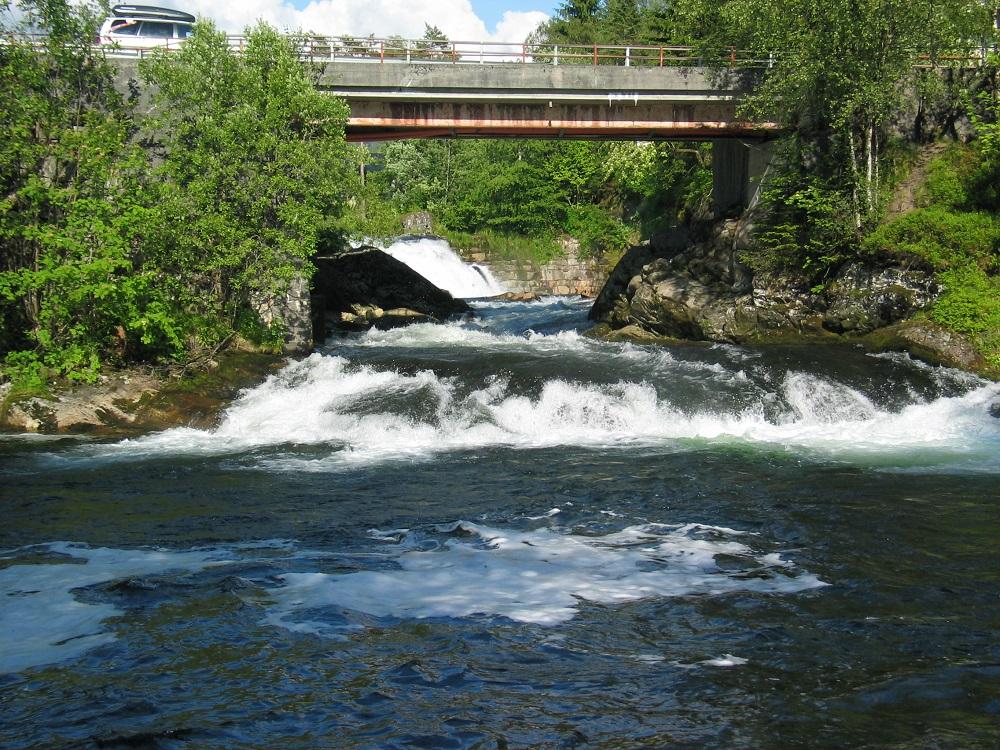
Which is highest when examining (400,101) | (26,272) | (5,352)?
(400,101)

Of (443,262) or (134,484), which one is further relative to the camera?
(443,262)

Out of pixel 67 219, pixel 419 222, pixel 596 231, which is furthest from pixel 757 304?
pixel 419 222

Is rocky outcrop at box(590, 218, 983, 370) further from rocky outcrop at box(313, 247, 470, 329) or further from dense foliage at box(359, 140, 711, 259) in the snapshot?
dense foliage at box(359, 140, 711, 259)

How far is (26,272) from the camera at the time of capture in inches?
754

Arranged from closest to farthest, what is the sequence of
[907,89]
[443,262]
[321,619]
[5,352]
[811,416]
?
1. [321,619]
2. [811,416]
3. [5,352]
4. [907,89]
5. [443,262]

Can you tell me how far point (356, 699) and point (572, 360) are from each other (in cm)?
1585

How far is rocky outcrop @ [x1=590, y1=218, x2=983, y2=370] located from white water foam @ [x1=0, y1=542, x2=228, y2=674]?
1740 centimetres

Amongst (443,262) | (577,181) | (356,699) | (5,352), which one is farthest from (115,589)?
(577,181)

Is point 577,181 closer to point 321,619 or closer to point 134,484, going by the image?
point 134,484


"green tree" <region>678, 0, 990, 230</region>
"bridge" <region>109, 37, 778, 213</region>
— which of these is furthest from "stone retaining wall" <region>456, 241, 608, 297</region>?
"green tree" <region>678, 0, 990, 230</region>

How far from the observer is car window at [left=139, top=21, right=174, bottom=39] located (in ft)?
106

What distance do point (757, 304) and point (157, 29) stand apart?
21739mm

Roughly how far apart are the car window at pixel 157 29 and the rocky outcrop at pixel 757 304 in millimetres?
17039

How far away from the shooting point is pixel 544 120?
2778 centimetres
